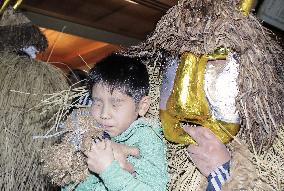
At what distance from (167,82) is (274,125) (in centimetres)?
32

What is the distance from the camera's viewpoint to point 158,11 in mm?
3654

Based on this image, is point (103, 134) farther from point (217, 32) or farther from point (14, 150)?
point (14, 150)

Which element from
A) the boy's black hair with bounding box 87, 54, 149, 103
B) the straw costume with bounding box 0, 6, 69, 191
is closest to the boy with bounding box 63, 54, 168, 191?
the boy's black hair with bounding box 87, 54, 149, 103

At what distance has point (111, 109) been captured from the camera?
1202 millimetres

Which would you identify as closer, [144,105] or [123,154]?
[123,154]

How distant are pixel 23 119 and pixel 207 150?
0.89 m

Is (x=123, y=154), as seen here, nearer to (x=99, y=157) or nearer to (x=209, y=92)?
(x=99, y=157)

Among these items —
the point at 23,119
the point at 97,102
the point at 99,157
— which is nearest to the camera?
the point at 99,157

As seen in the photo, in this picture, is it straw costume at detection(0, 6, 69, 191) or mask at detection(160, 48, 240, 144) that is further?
straw costume at detection(0, 6, 69, 191)

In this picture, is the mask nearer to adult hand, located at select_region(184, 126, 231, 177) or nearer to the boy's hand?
adult hand, located at select_region(184, 126, 231, 177)

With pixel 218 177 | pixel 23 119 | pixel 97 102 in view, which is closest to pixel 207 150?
pixel 218 177

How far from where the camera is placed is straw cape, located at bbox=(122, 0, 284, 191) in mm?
1117

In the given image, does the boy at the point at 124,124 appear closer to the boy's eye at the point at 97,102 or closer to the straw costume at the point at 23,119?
the boy's eye at the point at 97,102

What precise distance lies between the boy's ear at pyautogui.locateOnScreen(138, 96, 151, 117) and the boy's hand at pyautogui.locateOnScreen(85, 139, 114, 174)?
8.3 inches
